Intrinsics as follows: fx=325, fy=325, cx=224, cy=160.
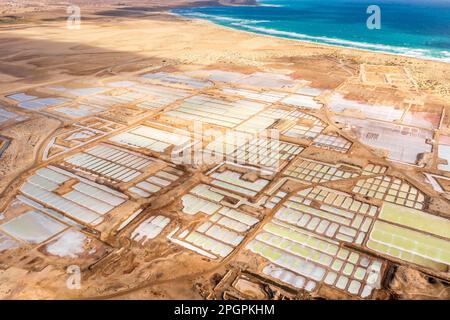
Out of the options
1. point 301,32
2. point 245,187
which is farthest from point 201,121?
point 301,32

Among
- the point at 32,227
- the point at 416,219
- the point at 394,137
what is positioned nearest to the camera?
the point at 32,227

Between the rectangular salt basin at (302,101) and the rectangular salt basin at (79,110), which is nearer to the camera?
the rectangular salt basin at (79,110)

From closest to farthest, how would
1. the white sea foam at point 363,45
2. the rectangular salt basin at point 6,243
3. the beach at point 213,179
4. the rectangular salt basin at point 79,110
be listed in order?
the beach at point 213,179 < the rectangular salt basin at point 6,243 < the rectangular salt basin at point 79,110 < the white sea foam at point 363,45

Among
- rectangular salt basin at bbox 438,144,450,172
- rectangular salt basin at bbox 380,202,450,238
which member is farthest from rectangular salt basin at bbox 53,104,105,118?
rectangular salt basin at bbox 438,144,450,172

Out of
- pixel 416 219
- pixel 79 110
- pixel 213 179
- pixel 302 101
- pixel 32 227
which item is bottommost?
pixel 32 227

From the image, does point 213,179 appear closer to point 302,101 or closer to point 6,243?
point 6,243

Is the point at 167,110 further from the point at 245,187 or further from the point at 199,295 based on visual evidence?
the point at 199,295

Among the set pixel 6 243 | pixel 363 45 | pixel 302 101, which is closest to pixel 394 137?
pixel 302 101

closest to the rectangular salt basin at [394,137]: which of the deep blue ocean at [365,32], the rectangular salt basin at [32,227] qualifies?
the rectangular salt basin at [32,227]

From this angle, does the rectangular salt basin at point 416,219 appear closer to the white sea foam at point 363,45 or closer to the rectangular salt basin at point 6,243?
the rectangular salt basin at point 6,243

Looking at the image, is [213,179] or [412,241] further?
[213,179]
